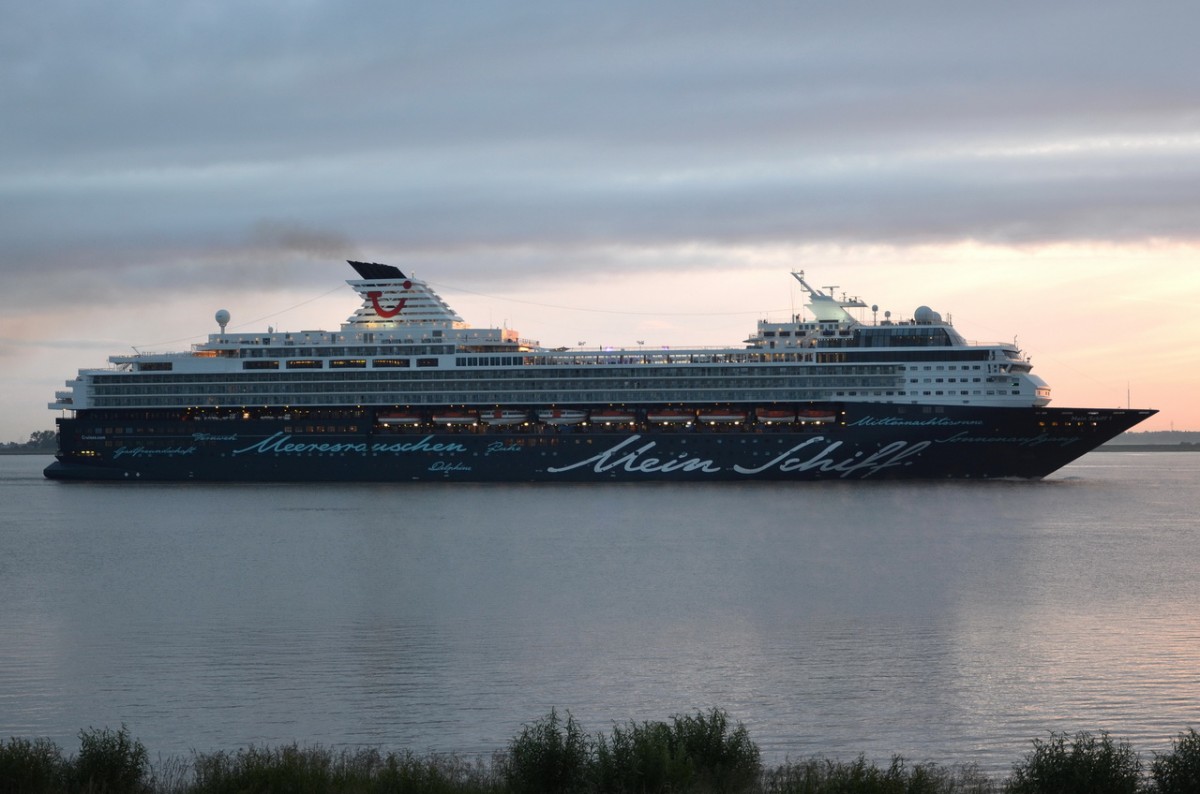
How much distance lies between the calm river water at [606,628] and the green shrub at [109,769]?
3498mm

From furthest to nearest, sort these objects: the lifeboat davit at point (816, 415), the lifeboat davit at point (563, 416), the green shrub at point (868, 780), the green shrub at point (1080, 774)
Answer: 1. the lifeboat davit at point (563, 416)
2. the lifeboat davit at point (816, 415)
3. the green shrub at point (1080, 774)
4. the green shrub at point (868, 780)

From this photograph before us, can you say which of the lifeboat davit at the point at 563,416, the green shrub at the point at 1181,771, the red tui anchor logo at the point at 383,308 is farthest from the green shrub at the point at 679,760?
A: the red tui anchor logo at the point at 383,308

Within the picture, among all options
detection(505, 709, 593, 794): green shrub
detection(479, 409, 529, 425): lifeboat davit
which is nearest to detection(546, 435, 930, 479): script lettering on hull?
detection(479, 409, 529, 425): lifeboat davit

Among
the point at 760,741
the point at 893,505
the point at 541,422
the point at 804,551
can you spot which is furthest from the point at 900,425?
the point at 760,741

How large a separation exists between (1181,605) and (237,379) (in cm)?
7132

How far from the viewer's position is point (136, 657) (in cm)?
2820

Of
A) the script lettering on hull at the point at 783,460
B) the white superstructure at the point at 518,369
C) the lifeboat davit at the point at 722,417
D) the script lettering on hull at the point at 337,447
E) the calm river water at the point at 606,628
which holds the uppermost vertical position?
the white superstructure at the point at 518,369

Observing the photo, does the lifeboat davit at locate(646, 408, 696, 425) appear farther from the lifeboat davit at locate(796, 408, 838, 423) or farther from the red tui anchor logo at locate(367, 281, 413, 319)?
the red tui anchor logo at locate(367, 281, 413, 319)

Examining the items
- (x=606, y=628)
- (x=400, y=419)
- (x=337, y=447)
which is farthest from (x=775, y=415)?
(x=606, y=628)

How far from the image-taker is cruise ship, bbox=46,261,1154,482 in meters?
79.6

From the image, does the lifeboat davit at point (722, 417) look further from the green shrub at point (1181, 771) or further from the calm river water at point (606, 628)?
the green shrub at point (1181, 771)

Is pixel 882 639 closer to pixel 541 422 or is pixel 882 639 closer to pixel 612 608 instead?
pixel 612 608

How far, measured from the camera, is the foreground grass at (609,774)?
53.0 feet

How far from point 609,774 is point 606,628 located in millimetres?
15071
